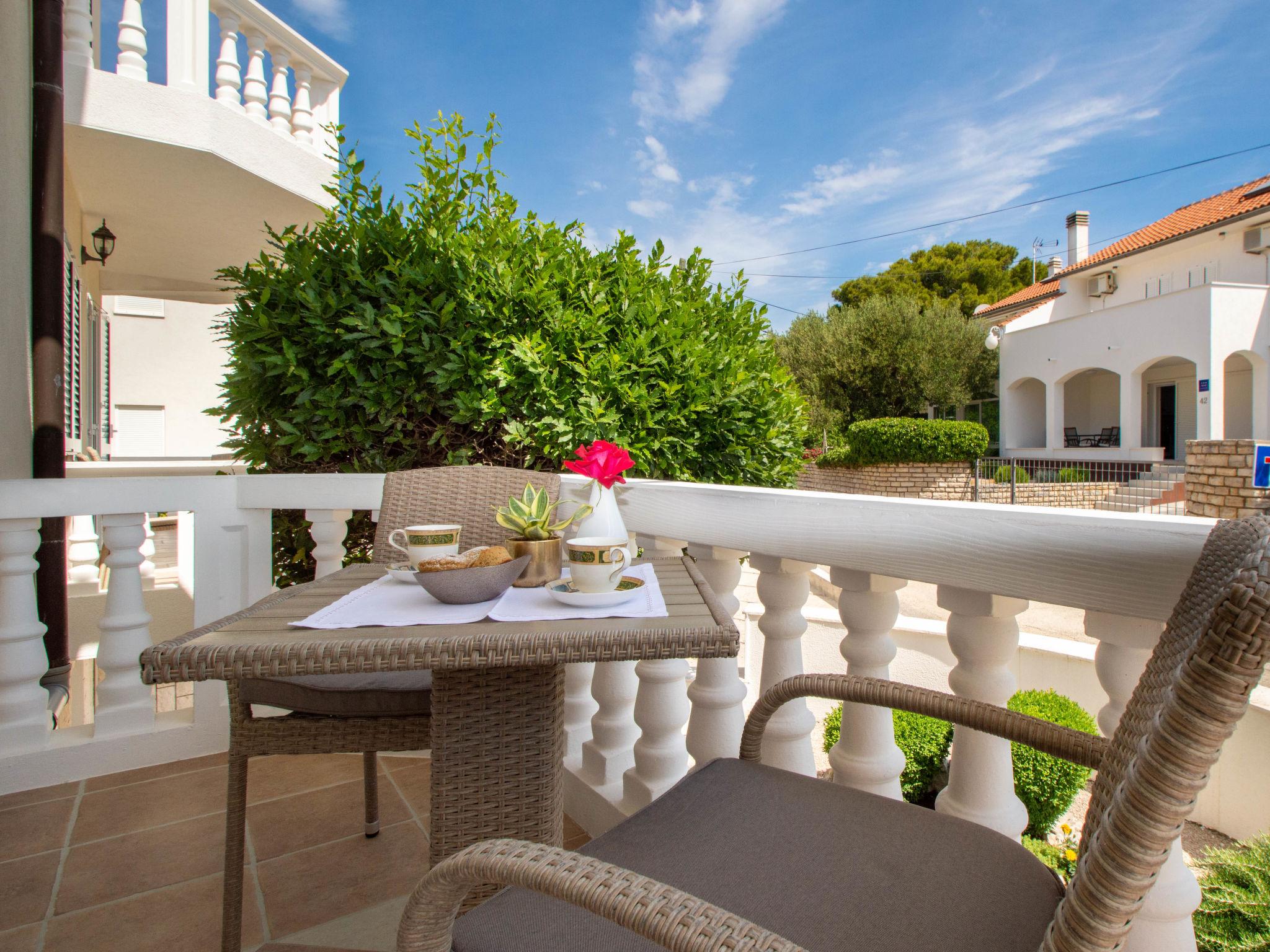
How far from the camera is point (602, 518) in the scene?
4.40ft

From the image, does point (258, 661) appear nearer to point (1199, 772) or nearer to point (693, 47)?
point (1199, 772)

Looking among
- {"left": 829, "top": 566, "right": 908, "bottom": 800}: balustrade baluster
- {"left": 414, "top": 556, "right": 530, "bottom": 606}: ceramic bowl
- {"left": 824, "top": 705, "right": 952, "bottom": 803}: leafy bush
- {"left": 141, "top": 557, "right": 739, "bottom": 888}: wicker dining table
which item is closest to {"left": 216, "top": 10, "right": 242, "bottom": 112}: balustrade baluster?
{"left": 141, "top": 557, "right": 739, "bottom": 888}: wicker dining table

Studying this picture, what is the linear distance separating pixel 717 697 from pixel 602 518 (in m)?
0.48

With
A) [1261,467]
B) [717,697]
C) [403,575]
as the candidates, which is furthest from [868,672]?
[1261,467]

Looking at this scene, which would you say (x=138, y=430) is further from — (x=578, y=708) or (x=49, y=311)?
(x=578, y=708)

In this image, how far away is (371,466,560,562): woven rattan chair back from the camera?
5.76ft

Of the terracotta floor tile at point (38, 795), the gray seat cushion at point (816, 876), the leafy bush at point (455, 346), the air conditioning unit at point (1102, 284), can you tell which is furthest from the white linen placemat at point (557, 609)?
the air conditioning unit at point (1102, 284)

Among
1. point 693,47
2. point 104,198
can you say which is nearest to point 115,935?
point 104,198

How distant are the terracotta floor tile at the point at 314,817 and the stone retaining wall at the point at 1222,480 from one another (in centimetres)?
1212

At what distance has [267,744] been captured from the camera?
1.31 m

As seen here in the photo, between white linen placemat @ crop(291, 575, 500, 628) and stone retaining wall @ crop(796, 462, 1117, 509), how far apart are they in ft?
48.4

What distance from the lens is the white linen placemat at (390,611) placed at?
37.1 inches

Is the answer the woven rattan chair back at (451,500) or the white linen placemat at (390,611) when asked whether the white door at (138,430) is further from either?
the white linen placemat at (390,611)

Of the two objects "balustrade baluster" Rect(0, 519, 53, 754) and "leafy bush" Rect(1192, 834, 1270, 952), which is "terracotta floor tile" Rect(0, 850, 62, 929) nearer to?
"balustrade baluster" Rect(0, 519, 53, 754)
